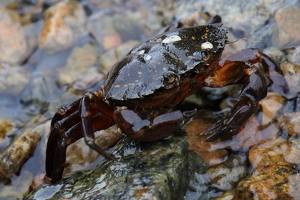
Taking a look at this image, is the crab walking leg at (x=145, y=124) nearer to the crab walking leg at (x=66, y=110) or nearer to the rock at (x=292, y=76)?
the crab walking leg at (x=66, y=110)

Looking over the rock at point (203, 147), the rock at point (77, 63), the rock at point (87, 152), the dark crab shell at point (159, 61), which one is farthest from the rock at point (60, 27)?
the rock at point (203, 147)

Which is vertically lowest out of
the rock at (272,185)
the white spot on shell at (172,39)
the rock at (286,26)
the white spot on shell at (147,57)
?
the rock at (272,185)

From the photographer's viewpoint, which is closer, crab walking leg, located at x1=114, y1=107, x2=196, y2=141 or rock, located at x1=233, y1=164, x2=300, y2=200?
rock, located at x1=233, y1=164, x2=300, y2=200

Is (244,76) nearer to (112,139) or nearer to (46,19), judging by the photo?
(112,139)

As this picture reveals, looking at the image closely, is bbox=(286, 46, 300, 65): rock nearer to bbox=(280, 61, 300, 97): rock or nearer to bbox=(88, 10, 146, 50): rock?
bbox=(280, 61, 300, 97): rock

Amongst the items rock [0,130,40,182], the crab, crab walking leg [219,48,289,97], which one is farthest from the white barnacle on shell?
rock [0,130,40,182]

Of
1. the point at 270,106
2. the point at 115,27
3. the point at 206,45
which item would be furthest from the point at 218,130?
the point at 115,27
